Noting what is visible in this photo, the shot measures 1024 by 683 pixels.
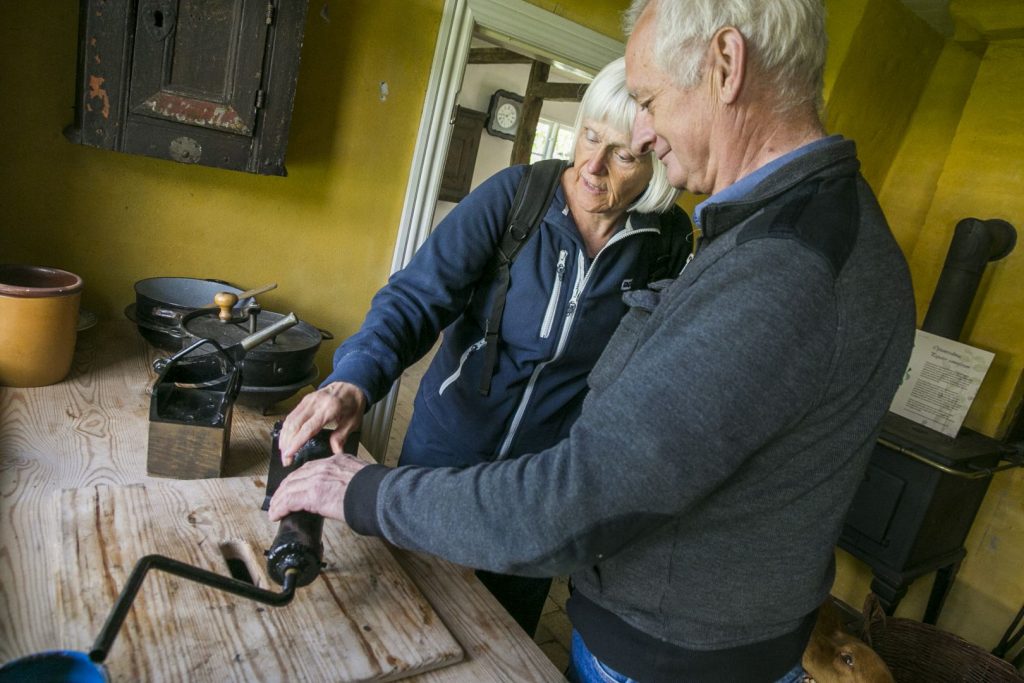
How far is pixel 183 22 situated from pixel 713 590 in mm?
1653

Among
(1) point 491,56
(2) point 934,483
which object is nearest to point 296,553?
(2) point 934,483

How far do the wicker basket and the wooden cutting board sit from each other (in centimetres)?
182

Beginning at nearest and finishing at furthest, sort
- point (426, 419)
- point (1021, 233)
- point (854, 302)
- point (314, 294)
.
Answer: point (854, 302) < point (426, 419) < point (314, 294) < point (1021, 233)

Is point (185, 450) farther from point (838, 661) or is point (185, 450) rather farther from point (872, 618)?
point (872, 618)

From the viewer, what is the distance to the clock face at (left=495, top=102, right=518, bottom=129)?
7012 millimetres

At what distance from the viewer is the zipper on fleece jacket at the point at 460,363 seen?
1.40 metres

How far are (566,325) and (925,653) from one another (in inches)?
74.0

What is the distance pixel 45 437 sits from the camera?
123 cm

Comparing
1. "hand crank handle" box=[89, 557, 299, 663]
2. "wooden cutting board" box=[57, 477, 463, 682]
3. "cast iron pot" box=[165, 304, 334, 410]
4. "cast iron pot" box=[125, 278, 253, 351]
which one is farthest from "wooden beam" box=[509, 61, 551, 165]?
"hand crank handle" box=[89, 557, 299, 663]

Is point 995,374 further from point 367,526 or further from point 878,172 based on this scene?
point 367,526

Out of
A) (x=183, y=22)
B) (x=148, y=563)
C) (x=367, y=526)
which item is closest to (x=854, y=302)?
(x=367, y=526)

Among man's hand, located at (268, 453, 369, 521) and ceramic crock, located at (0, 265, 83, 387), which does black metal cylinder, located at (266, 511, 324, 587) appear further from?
ceramic crock, located at (0, 265, 83, 387)

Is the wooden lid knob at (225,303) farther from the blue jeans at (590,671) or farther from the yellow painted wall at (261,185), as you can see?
the blue jeans at (590,671)

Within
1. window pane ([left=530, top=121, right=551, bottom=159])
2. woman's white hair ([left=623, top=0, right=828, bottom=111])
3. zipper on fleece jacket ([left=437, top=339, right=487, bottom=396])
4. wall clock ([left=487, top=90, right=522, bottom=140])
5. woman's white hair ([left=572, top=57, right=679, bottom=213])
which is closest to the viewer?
woman's white hair ([left=623, top=0, right=828, bottom=111])
